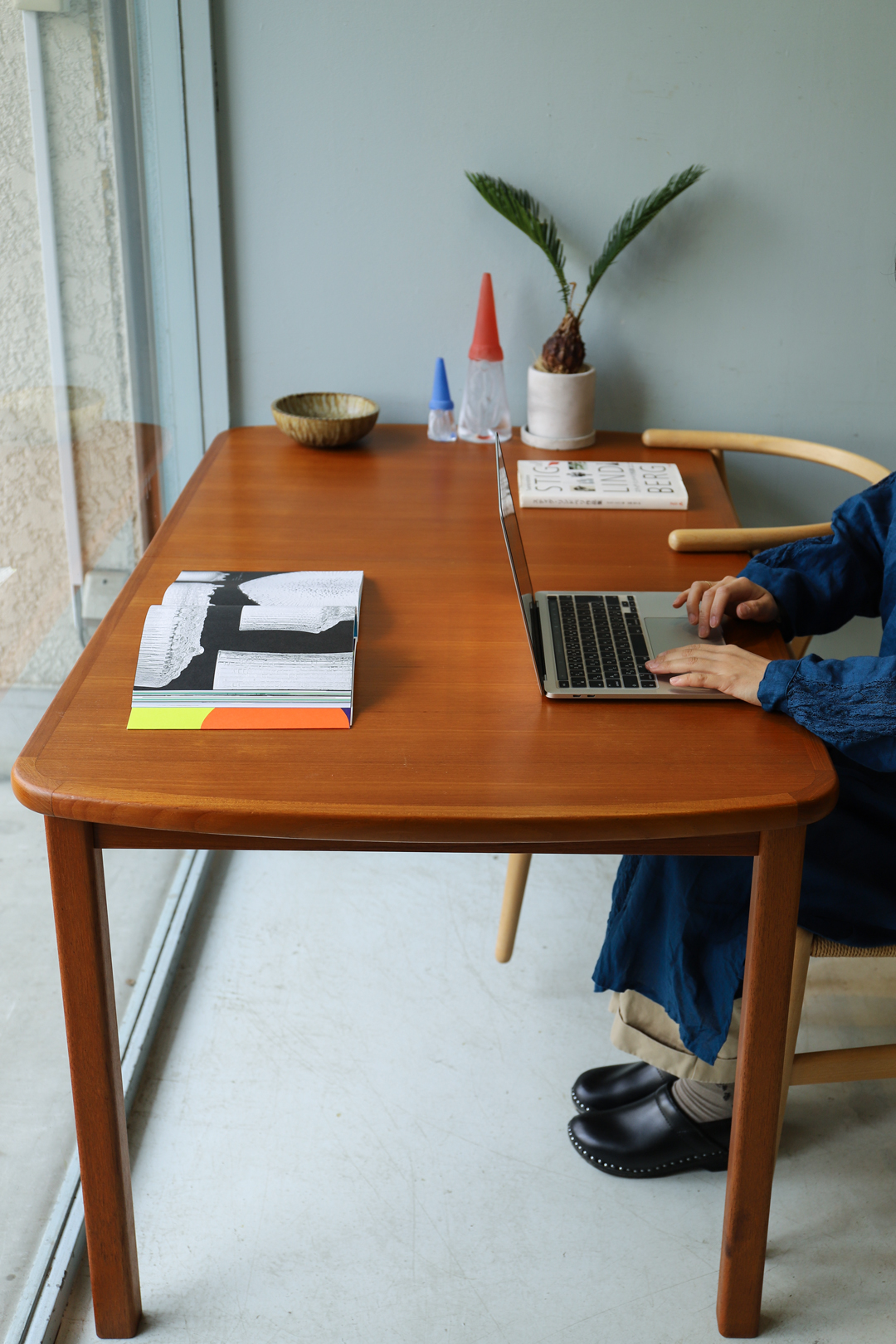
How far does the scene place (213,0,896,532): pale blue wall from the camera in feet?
6.07

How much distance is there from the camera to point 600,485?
176 centimetres

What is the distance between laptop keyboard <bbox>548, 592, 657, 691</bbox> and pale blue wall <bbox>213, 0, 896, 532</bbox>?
2.86 feet

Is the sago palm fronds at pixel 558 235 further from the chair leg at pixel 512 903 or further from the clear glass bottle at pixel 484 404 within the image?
the chair leg at pixel 512 903

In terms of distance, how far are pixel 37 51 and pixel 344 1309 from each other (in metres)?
1.60

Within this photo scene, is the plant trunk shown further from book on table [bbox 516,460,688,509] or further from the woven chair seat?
the woven chair seat

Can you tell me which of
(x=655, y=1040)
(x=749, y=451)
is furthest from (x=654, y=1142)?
(x=749, y=451)

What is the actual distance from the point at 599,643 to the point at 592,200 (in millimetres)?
1074

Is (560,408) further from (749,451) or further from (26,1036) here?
(26,1036)

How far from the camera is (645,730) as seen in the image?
3.64ft

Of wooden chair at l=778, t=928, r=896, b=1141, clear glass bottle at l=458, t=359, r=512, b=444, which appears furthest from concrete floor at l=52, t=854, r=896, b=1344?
clear glass bottle at l=458, t=359, r=512, b=444

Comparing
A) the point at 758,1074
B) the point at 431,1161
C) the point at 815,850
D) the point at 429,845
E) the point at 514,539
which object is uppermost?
the point at 514,539

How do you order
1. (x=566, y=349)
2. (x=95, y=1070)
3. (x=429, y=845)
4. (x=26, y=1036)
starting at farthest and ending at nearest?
1. (x=566, y=349)
2. (x=26, y=1036)
3. (x=95, y=1070)
4. (x=429, y=845)

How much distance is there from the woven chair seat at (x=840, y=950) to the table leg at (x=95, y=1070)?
788 millimetres

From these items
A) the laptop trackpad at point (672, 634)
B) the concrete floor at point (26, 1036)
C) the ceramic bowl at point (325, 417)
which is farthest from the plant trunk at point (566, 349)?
the concrete floor at point (26, 1036)
